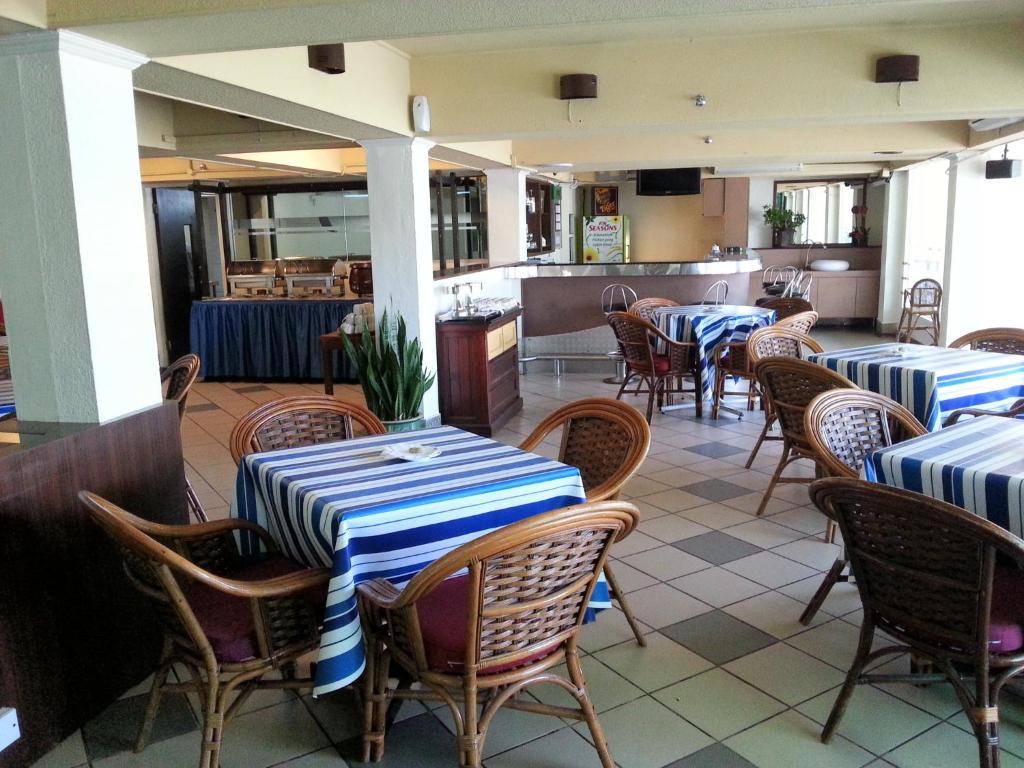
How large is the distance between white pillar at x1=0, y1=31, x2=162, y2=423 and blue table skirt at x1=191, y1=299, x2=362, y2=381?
486 cm

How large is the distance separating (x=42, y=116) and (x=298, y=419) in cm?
121

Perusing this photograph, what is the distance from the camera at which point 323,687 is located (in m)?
1.97

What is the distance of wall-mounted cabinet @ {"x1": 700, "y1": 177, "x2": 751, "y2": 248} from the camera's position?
11.6m

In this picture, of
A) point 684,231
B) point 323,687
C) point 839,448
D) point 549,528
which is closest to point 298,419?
point 323,687

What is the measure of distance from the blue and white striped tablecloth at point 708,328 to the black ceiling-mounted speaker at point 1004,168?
9.35ft

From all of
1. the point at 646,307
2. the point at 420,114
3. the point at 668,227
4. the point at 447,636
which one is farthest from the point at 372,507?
the point at 668,227

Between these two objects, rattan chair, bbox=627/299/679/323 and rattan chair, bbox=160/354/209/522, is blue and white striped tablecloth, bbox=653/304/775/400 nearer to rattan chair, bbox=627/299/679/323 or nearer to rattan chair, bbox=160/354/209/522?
rattan chair, bbox=627/299/679/323

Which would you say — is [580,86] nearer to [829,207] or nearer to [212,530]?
[212,530]

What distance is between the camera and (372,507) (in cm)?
202

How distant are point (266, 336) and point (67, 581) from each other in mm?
5648

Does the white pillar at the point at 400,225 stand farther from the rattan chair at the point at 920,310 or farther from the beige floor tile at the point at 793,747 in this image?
the rattan chair at the point at 920,310

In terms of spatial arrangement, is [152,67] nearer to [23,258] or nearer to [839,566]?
[23,258]

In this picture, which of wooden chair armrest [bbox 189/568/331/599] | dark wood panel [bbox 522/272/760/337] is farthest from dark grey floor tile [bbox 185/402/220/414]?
wooden chair armrest [bbox 189/568/331/599]

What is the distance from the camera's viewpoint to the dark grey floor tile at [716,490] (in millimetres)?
4230
